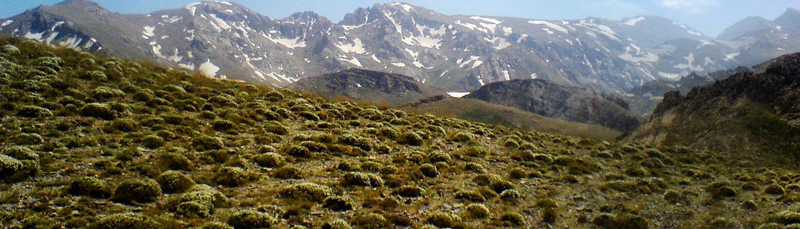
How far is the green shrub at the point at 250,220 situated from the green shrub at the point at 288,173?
540 centimetres

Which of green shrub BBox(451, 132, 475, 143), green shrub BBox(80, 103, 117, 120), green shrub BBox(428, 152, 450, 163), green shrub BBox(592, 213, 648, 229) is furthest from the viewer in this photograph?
green shrub BBox(451, 132, 475, 143)

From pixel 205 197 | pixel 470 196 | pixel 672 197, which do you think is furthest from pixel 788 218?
pixel 205 197

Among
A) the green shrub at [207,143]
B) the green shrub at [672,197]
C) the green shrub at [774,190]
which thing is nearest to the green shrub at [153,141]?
the green shrub at [207,143]

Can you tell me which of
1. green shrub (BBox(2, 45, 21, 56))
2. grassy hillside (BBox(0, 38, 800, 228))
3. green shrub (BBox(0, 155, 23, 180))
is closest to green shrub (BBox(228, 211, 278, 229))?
grassy hillside (BBox(0, 38, 800, 228))

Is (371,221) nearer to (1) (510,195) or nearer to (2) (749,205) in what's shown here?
(1) (510,195)

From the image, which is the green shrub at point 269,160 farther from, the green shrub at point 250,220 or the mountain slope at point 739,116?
the mountain slope at point 739,116

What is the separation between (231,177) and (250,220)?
15.3 feet

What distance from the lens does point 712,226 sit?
16984mm

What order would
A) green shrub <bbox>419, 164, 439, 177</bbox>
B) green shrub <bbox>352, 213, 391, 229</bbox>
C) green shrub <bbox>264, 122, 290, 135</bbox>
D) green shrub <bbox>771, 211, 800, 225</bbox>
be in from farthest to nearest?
green shrub <bbox>264, 122, 290, 135</bbox> → green shrub <bbox>419, 164, 439, 177</bbox> → green shrub <bbox>771, 211, 800, 225</bbox> → green shrub <bbox>352, 213, 391, 229</bbox>

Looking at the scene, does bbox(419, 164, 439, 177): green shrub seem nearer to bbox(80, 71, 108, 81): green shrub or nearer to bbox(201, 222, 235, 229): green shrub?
bbox(201, 222, 235, 229): green shrub

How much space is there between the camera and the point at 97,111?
70.8 feet

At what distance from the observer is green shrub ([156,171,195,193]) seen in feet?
46.0

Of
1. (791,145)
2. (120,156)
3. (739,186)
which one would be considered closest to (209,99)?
(120,156)

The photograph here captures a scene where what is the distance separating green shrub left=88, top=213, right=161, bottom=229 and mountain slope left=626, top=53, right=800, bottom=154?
75597 mm
